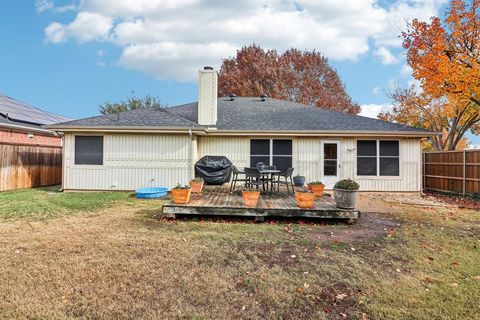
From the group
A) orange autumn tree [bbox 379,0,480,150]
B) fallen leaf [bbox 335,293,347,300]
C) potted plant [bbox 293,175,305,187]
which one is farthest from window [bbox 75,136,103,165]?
orange autumn tree [bbox 379,0,480,150]

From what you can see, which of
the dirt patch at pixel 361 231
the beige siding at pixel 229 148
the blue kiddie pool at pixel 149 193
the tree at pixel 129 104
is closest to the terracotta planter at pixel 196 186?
the blue kiddie pool at pixel 149 193

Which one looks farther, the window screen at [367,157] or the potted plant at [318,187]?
the window screen at [367,157]

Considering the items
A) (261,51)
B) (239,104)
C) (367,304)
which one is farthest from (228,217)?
(261,51)

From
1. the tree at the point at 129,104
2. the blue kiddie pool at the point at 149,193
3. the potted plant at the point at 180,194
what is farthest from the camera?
the tree at the point at 129,104

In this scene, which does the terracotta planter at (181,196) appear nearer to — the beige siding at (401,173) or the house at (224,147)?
the house at (224,147)

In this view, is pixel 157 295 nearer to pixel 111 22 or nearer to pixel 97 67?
pixel 111 22

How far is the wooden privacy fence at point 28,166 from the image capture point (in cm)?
1008

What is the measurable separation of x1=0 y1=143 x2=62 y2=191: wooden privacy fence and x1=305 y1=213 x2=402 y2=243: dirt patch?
1085 cm

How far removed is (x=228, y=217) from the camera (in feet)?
A: 20.8

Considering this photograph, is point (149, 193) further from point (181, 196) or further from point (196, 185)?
point (181, 196)

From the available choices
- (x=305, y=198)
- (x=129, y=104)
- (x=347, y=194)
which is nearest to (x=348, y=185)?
(x=347, y=194)

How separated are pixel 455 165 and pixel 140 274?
486 inches

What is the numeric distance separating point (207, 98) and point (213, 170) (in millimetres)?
2810

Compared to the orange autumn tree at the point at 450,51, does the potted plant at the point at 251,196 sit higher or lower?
lower
